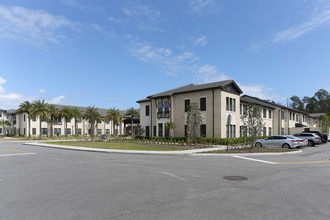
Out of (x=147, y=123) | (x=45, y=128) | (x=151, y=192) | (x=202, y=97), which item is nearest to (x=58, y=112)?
(x=45, y=128)

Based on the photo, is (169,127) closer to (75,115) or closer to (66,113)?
(75,115)

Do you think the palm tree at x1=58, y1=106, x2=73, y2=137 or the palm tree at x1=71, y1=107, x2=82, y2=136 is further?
the palm tree at x1=71, y1=107, x2=82, y2=136

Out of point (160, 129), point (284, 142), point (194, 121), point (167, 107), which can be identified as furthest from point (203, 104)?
point (284, 142)

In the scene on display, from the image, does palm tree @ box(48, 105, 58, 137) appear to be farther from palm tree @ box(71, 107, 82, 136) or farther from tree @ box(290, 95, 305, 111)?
tree @ box(290, 95, 305, 111)

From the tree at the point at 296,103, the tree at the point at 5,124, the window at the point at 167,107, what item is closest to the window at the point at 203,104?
the window at the point at 167,107

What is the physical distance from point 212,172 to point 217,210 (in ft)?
16.5

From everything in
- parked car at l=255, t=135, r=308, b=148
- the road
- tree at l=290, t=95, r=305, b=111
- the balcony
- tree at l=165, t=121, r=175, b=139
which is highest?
tree at l=290, t=95, r=305, b=111

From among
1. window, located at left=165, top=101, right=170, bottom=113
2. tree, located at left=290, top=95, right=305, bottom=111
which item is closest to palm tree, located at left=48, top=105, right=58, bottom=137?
window, located at left=165, top=101, right=170, bottom=113

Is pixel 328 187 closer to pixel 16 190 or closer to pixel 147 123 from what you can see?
pixel 16 190

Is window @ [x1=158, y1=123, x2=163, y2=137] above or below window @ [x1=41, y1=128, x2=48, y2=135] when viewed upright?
above

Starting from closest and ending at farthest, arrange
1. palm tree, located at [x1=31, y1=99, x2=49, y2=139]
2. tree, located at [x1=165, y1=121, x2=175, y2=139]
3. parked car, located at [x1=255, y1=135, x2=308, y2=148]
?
parked car, located at [x1=255, y1=135, x2=308, y2=148] < tree, located at [x1=165, y1=121, x2=175, y2=139] < palm tree, located at [x1=31, y1=99, x2=49, y2=139]

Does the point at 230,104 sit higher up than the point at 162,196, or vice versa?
the point at 230,104

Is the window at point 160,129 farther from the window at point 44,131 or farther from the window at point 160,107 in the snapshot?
the window at point 44,131

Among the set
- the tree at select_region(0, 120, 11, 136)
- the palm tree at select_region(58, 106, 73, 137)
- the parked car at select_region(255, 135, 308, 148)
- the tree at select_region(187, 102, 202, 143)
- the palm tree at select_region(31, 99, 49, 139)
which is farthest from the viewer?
the tree at select_region(0, 120, 11, 136)
